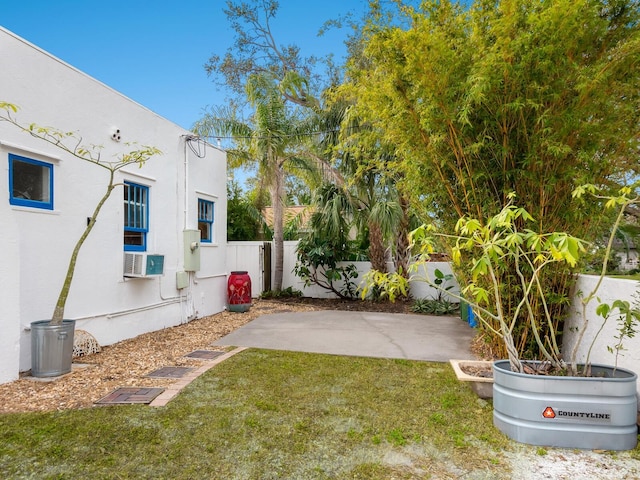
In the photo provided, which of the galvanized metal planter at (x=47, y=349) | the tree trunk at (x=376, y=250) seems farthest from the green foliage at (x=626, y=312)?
the tree trunk at (x=376, y=250)

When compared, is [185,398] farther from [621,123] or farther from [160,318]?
[621,123]

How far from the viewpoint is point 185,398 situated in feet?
11.5

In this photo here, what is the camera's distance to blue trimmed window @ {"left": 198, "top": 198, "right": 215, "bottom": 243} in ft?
26.1

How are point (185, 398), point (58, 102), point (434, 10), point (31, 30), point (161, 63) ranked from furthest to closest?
1. point (161, 63)
2. point (31, 30)
3. point (58, 102)
4. point (434, 10)
5. point (185, 398)

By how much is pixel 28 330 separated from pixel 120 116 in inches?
121

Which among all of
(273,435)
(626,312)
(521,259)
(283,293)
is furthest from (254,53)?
(626,312)

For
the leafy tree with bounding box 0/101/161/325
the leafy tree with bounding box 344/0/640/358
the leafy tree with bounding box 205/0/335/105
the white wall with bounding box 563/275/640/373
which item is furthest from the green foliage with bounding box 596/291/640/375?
the leafy tree with bounding box 205/0/335/105

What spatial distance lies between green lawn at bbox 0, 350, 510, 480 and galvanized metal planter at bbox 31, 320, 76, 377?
2.99 feet

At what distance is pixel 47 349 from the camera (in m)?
3.91

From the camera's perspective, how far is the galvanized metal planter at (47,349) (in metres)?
3.91

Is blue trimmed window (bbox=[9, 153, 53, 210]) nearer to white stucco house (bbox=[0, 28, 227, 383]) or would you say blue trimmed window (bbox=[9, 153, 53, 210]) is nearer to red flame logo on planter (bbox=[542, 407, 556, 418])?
white stucco house (bbox=[0, 28, 227, 383])

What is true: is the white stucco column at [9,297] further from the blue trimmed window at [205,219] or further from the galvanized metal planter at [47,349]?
the blue trimmed window at [205,219]

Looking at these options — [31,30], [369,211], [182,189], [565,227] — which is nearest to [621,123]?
[565,227]

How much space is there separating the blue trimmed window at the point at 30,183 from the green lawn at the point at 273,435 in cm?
226
